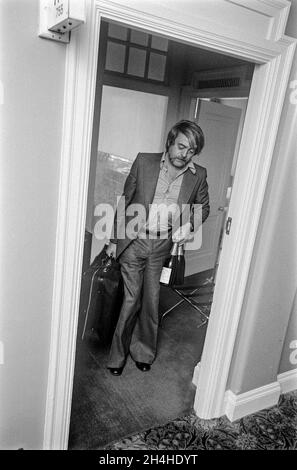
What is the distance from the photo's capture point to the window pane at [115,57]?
329 centimetres

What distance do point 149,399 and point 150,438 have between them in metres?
0.33

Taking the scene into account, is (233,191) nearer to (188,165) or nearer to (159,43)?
(188,165)

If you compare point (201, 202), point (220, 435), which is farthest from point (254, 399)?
point (201, 202)

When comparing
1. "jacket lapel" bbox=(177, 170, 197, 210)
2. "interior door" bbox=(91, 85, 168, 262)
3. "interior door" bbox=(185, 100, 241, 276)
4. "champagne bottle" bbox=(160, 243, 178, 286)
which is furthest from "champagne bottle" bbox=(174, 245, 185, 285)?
"interior door" bbox=(185, 100, 241, 276)

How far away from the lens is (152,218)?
8.04 feet

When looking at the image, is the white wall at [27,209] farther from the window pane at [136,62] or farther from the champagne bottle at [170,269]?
the window pane at [136,62]

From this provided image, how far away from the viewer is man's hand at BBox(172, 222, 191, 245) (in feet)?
8.28

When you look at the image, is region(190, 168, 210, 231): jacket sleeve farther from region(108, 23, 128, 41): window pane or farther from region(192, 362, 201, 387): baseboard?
region(108, 23, 128, 41): window pane

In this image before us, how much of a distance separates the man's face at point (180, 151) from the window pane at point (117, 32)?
1502 mm

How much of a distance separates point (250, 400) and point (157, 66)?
9.53 feet

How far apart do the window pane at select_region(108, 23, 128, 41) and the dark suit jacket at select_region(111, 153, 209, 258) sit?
4.93 feet

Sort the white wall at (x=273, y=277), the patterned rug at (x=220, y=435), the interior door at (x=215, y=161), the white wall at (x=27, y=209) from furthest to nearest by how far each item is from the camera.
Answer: the interior door at (x=215, y=161) < the patterned rug at (x=220, y=435) < the white wall at (x=273, y=277) < the white wall at (x=27, y=209)

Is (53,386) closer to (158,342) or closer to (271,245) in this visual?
(271,245)

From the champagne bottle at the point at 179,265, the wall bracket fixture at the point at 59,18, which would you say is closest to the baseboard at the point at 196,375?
the champagne bottle at the point at 179,265
